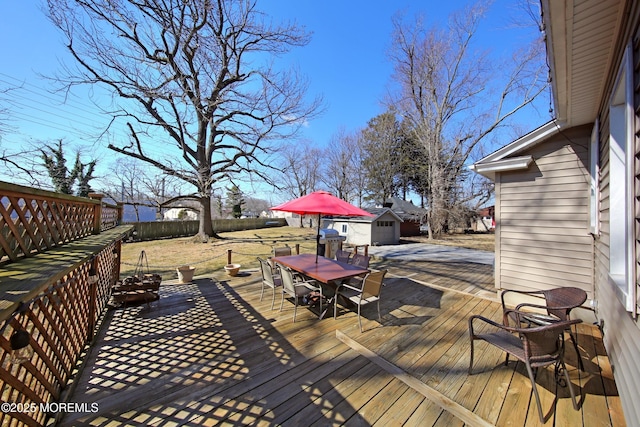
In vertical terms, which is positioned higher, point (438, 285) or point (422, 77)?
point (422, 77)

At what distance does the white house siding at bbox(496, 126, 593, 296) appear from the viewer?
402 cm

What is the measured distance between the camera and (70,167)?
689 inches

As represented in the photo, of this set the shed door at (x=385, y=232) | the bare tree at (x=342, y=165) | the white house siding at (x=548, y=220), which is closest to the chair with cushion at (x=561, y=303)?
the white house siding at (x=548, y=220)

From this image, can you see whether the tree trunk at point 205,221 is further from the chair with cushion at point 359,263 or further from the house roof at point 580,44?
the house roof at point 580,44

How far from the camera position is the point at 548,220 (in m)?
4.34

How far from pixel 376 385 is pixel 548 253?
4.11 meters

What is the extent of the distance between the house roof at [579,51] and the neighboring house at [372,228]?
38.7ft

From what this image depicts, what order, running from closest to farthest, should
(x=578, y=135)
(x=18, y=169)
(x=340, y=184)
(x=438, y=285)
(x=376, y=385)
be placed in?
(x=376, y=385) → (x=578, y=135) → (x=438, y=285) → (x=18, y=169) → (x=340, y=184)

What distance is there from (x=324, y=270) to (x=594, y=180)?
4.41 meters

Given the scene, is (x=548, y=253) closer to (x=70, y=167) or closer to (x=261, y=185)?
(x=261, y=185)

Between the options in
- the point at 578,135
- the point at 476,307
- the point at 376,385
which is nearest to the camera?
the point at 376,385

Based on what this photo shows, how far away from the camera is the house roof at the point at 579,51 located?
6.19 feet

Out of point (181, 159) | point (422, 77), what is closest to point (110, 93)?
point (181, 159)

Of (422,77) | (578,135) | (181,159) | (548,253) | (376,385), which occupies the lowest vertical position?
(376,385)
